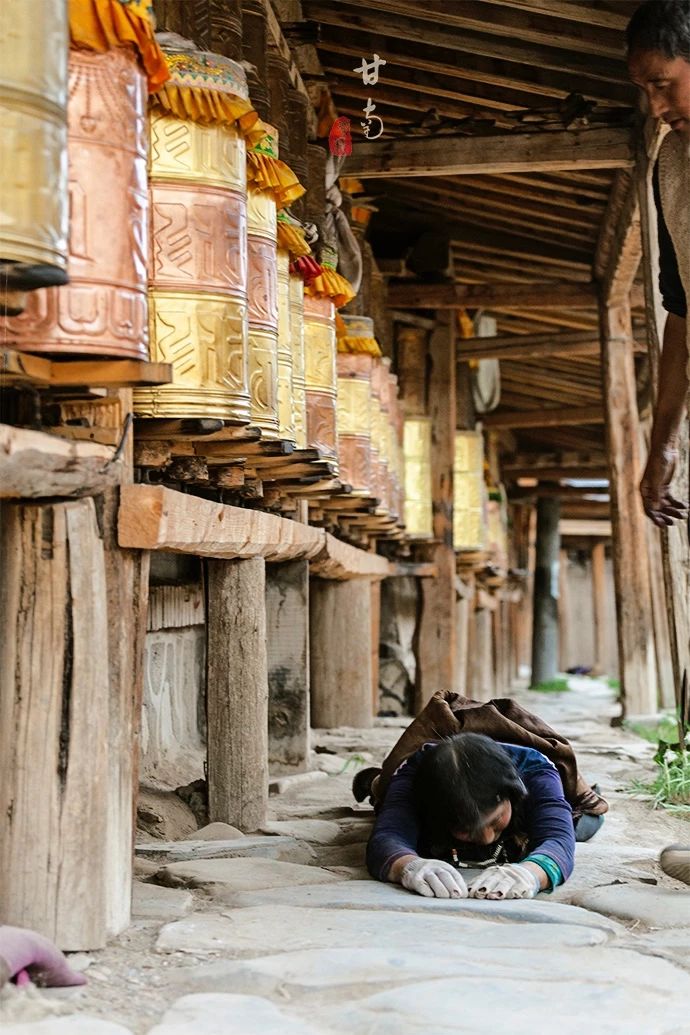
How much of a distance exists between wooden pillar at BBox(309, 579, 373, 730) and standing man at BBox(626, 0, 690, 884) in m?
4.03

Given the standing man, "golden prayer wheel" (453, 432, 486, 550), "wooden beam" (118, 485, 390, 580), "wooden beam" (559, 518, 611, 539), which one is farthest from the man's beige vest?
"wooden beam" (559, 518, 611, 539)

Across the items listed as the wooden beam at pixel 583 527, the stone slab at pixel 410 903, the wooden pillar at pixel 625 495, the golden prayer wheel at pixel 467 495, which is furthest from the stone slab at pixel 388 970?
the wooden beam at pixel 583 527

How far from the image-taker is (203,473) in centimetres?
420

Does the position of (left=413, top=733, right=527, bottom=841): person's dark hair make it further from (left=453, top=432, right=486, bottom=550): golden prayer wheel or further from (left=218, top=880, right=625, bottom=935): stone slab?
(left=453, top=432, right=486, bottom=550): golden prayer wheel

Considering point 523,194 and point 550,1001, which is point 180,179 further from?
point 523,194

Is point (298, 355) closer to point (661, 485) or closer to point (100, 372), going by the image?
point (661, 485)

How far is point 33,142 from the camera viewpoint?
8.22ft

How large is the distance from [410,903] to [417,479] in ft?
22.2

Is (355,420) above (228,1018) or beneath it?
above

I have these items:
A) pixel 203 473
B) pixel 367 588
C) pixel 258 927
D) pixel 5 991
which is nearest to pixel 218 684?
pixel 203 473

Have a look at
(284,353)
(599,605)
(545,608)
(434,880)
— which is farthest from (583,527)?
(434,880)

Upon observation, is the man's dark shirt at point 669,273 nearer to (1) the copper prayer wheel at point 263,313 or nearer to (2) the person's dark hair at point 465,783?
(1) the copper prayer wheel at point 263,313

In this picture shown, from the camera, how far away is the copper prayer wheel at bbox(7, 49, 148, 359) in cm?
283

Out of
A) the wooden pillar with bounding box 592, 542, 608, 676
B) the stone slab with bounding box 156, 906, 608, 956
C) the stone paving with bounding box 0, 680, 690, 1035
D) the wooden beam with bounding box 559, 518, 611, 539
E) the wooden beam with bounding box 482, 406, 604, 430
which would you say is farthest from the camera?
the wooden pillar with bounding box 592, 542, 608, 676
